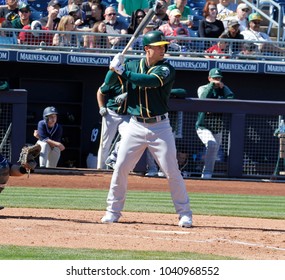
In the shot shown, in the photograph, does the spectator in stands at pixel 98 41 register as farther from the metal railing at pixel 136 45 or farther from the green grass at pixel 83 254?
the green grass at pixel 83 254

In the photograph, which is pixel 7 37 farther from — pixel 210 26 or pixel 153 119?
pixel 153 119

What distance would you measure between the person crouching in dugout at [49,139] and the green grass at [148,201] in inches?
88.0

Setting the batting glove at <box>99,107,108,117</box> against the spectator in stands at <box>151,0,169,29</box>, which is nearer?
the batting glove at <box>99,107,108,117</box>

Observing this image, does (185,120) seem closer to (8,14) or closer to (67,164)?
(67,164)

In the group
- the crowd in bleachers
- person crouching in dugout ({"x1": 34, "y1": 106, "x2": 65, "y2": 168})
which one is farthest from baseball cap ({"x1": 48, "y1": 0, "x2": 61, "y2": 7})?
person crouching in dugout ({"x1": 34, "y1": 106, "x2": 65, "y2": 168})

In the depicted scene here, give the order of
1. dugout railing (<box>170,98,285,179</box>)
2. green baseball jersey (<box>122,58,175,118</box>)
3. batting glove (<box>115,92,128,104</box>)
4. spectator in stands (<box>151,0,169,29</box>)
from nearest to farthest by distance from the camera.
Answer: green baseball jersey (<box>122,58,175,118</box>), batting glove (<box>115,92,128,104</box>), dugout railing (<box>170,98,285,179</box>), spectator in stands (<box>151,0,169,29</box>)

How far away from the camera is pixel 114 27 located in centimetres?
1828

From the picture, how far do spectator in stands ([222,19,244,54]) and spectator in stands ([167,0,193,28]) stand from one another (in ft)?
3.45

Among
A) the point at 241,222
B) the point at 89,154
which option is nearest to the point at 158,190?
the point at 89,154

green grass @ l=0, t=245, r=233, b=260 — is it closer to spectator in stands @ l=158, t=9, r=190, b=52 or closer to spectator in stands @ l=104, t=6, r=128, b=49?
spectator in stands @ l=104, t=6, r=128, b=49

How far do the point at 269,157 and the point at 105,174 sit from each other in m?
3.31

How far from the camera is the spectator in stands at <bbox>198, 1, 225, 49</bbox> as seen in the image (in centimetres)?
1833

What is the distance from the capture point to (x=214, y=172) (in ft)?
56.4

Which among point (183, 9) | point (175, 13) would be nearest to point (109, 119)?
point (175, 13)
